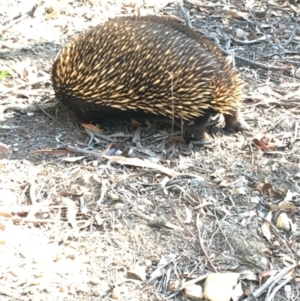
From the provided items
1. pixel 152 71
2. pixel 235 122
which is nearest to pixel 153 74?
pixel 152 71

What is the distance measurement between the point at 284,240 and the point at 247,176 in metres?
0.62

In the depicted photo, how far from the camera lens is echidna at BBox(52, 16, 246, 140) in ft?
13.5

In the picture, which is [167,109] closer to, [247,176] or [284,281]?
[247,176]

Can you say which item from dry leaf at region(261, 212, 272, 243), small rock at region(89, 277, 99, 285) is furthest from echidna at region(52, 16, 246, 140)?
small rock at region(89, 277, 99, 285)

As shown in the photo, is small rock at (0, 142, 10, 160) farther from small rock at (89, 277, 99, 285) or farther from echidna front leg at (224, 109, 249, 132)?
echidna front leg at (224, 109, 249, 132)

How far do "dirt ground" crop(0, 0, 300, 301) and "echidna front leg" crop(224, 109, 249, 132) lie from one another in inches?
2.1

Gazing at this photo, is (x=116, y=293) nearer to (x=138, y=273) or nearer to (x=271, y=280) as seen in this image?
(x=138, y=273)

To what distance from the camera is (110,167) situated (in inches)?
151

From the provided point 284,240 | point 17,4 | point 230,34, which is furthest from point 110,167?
point 17,4

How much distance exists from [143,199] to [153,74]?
3.22ft

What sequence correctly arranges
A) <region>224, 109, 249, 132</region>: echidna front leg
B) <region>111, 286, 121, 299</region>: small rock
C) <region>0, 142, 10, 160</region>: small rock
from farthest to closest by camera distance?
<region>224, 109, 249, 132</region>: echidna front leg, <region>0, 142, 10, 160</region>: small rock, <region>111, 286, 121, 299</region>: small rock

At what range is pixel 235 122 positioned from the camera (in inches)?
170

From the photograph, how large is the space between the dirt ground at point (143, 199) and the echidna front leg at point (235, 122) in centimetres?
5

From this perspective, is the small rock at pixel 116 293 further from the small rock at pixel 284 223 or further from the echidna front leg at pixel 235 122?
the echidna front leg at pixel 235 122
